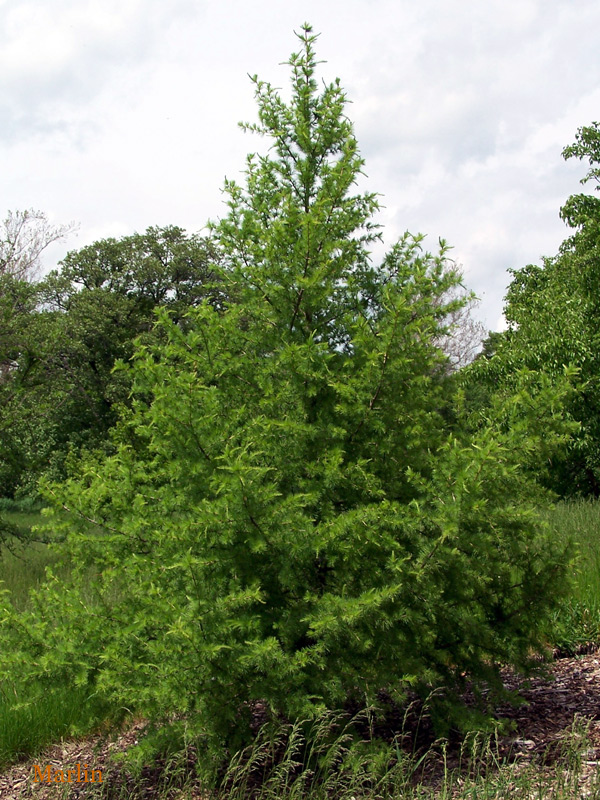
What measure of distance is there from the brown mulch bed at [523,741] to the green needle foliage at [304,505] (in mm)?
462

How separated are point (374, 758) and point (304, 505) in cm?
133

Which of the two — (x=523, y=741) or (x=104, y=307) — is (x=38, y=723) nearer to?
(x=523, y=741)

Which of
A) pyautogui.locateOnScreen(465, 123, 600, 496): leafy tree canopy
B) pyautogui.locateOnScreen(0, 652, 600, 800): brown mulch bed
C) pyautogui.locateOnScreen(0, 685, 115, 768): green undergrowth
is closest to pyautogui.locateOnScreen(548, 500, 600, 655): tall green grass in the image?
pyautogui.locateOnScreen(0, 652, 600, 800): brown mulch bed

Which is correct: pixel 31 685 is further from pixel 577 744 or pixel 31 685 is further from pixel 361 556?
pixel 577 744

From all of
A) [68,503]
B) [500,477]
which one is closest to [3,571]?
[68,503]

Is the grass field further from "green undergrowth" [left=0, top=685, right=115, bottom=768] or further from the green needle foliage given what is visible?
the green needle foliage

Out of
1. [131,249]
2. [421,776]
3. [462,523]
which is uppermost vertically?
[131,249]

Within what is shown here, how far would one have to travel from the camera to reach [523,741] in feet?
14.0


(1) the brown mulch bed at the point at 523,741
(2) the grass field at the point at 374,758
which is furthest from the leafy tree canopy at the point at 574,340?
(1) the brown mulch bed at the point at 523,741

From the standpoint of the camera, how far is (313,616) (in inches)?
142

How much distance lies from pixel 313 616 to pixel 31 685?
171 cm

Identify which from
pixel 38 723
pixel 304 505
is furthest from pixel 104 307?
pixel 304 505

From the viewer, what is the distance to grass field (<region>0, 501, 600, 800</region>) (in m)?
3.35

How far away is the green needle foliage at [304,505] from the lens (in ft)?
12.0
